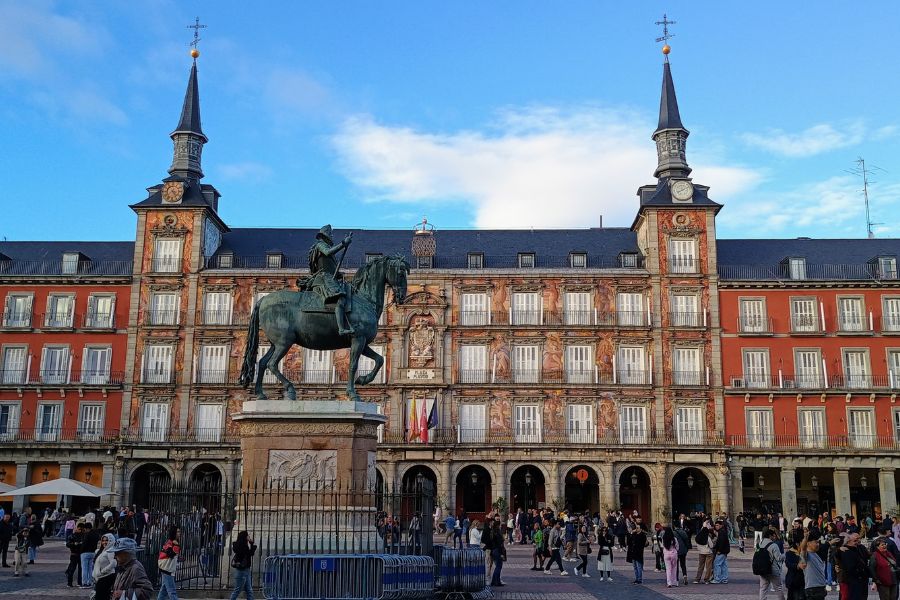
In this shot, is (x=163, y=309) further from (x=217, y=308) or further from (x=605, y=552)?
(x=605, y=552)

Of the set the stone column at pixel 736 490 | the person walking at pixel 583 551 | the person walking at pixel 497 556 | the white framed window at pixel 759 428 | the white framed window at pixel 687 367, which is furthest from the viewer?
the white framed window at pixel 687 367

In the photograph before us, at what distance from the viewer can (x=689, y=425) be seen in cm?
4838

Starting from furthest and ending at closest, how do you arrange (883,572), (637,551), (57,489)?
(57,489) → (637,551) → (883,572)

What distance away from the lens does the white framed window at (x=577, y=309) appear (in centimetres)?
4978

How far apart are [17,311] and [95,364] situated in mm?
5620

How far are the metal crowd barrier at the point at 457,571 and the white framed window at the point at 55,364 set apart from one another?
4025 centimetres

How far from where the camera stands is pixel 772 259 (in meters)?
52.5

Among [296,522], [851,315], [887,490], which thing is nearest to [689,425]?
[887,490]

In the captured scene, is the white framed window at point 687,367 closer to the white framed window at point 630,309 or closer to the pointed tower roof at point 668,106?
the white framed window at point 630,309

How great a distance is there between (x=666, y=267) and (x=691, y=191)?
4824 millimetres

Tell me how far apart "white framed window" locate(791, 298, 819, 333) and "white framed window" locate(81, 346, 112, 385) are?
126 ft

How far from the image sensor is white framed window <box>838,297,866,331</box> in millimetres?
49312

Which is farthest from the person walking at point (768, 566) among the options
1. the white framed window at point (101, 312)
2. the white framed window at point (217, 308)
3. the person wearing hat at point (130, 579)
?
→ the white framed window at point (101, 312)

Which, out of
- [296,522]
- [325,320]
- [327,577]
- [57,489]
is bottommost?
[327,577]
